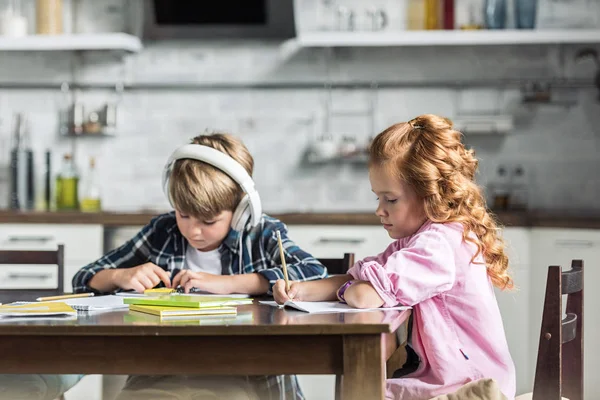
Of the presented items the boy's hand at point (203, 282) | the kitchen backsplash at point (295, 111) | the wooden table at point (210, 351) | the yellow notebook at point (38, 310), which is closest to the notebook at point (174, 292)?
the boy's hand at point (203, 282)

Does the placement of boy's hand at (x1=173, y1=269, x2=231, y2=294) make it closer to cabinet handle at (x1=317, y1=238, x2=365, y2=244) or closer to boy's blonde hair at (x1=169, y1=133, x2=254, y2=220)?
boy's blonde hair at (x1=169, y1=133, x2=254, y2=220)

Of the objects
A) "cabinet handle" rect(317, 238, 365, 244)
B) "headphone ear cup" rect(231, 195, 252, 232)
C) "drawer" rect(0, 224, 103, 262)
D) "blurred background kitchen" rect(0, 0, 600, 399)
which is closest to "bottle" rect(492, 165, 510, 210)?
"blurred background kitchen" rect(0, 0, 600, 399)

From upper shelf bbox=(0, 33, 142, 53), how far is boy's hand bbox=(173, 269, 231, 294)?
7.73 feet

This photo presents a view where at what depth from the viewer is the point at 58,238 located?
11.9 feet

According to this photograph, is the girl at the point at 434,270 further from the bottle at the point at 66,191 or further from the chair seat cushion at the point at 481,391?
the bottle at the point at 66,191

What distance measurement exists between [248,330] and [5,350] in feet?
1.35

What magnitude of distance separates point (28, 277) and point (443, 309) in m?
2.39

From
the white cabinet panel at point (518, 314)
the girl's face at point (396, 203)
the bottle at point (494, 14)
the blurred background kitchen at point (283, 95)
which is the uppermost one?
the bottle at point (494, 14)

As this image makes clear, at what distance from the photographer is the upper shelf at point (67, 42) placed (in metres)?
4.05

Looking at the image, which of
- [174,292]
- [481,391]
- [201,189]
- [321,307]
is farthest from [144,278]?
[481,391]

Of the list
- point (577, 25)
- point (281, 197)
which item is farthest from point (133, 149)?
point (577, 25)

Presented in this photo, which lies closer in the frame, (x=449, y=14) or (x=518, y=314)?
(x=518, y=314)

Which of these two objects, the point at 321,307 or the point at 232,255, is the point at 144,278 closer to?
the point at 232,255

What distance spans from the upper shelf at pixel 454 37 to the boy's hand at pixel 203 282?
2.24 metres
